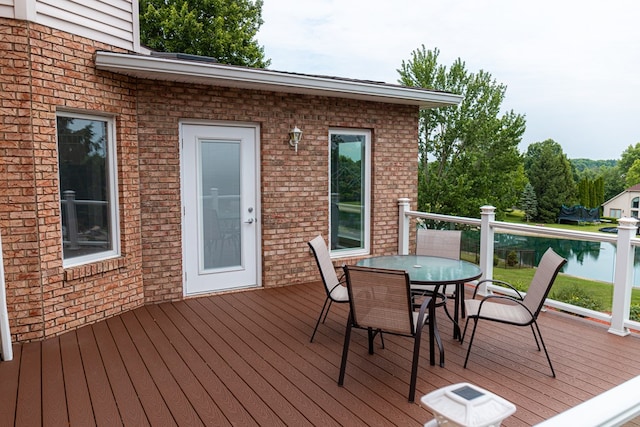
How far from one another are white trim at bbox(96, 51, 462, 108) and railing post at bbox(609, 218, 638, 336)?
326 cm

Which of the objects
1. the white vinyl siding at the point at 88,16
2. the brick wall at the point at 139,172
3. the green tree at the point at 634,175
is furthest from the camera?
the green tree at the point at 634,175

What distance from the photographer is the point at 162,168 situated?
552 centimetres

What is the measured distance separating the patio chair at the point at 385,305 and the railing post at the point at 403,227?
3970 millimetres

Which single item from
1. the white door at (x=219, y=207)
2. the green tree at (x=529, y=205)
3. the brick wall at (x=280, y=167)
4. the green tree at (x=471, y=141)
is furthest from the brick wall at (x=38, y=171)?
the green tree at (x=529, y=205)

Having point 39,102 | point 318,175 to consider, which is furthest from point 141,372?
point 318,175

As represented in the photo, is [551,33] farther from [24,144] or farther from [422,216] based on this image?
[24,144]

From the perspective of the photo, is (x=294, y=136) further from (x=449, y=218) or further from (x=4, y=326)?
(x=4, y=326)

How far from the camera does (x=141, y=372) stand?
366 centimetres

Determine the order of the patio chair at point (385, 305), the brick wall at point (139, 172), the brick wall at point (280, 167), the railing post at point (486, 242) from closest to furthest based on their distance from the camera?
the patio chair at point (385, 305)
the brick wall at point (139, 172)
the brick wall at point (280, 167)
the railing post at point (486, 242)

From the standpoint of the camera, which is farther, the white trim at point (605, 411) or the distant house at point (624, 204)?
the distant house at point (624, 204)

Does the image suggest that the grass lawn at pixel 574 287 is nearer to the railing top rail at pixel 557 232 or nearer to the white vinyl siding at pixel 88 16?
the railing top rail at pixel 557 232

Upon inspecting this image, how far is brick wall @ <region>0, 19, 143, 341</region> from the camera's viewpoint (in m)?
4.13

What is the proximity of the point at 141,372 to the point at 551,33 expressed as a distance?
37610mm

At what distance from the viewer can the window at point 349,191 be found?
22.7ft
